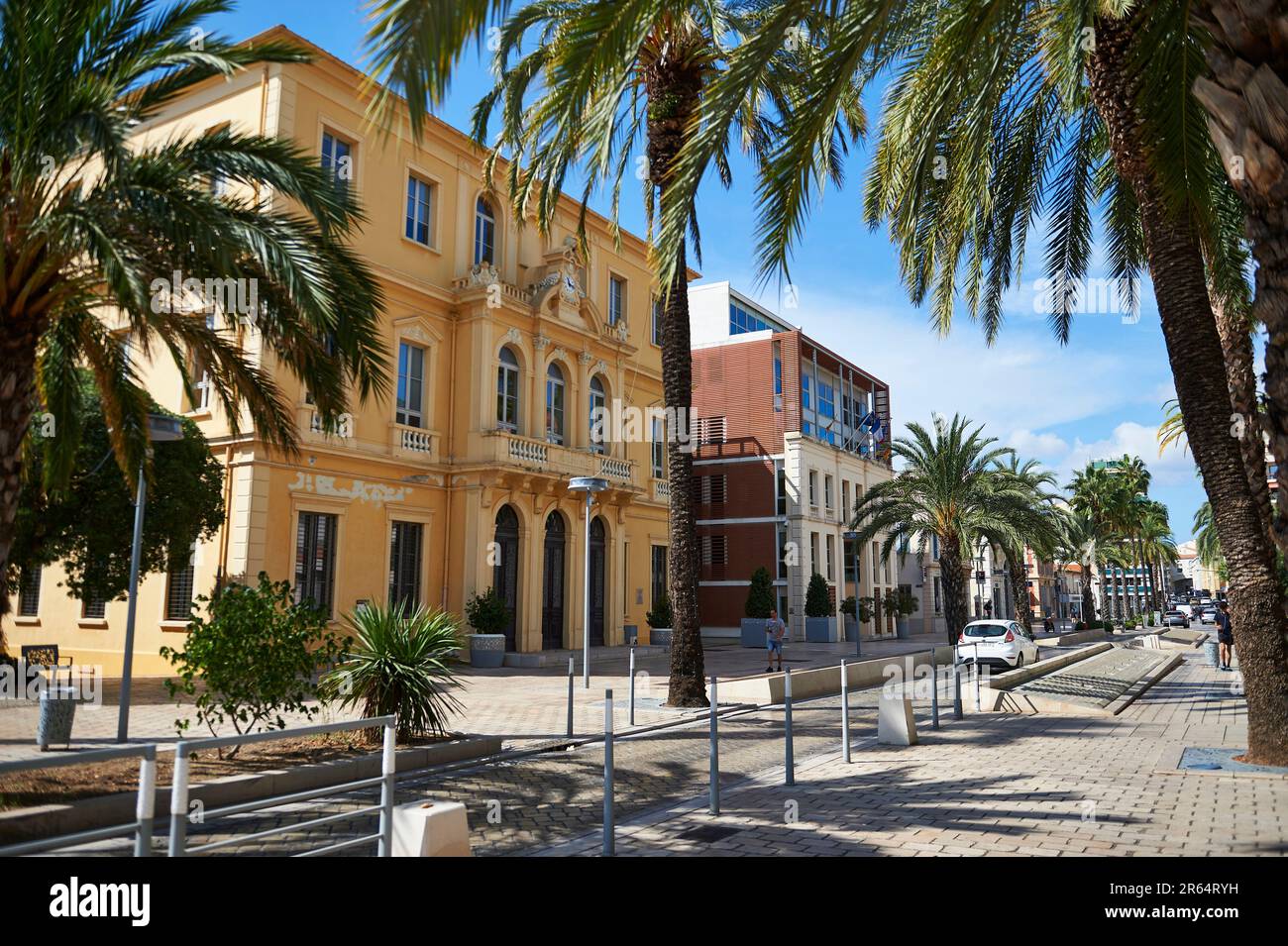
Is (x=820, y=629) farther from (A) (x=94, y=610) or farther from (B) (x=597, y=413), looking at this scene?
(A) (x=94, y=610)

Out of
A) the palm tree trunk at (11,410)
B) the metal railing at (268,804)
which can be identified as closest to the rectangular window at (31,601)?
the palm tree trunk at (11,410)

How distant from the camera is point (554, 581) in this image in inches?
1145

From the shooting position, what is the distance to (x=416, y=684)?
10.2 m

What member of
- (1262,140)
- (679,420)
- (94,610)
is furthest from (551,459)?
(1262,140)

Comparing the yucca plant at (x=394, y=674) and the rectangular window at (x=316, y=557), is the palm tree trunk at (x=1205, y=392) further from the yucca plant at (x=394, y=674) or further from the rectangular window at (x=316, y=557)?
the rectangular window at (x=316, y=557)

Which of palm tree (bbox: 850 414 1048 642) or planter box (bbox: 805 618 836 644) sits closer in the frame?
palm tree (bbox: 850 414 1048 642)

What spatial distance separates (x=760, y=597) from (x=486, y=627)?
17161 mm

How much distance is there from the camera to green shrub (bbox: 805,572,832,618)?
4166 cm

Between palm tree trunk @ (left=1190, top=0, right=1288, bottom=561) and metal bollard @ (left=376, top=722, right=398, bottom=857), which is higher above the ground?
palm tree trunk @ (left=1190, top=0, right=1288, bottom=561)

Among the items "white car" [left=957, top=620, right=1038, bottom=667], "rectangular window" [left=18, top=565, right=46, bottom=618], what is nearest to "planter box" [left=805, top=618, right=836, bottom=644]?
"white car" [left=957, top=620, right=1038, bottom=667]

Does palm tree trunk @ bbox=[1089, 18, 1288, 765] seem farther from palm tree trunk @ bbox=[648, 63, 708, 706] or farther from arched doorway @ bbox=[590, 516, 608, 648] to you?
arched doorway @ bbox=[590, 516, 608, 648]

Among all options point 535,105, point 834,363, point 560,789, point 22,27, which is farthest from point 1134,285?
point 834,363

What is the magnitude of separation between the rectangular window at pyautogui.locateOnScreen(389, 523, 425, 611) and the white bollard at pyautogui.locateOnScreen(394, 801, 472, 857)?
19504mm
